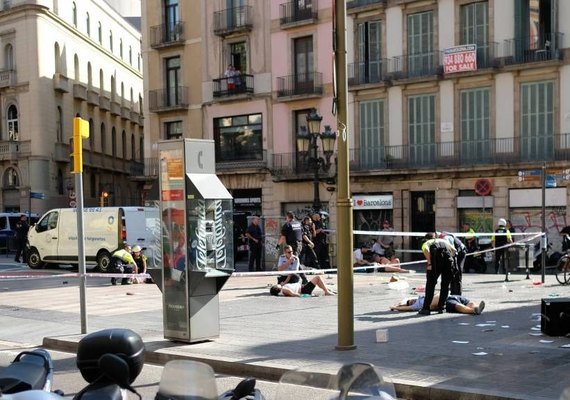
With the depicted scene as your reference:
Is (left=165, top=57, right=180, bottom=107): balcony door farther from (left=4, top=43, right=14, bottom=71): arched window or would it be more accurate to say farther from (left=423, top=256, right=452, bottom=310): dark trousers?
(left=423, top=256, right=452, bottom=310): dark trousers

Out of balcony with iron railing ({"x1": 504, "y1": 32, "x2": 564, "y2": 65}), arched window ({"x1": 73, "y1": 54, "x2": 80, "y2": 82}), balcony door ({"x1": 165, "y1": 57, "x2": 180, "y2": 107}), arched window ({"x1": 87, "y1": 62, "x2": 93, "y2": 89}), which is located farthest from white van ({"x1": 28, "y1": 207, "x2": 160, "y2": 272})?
arched window ({"x1": 87, "y1": 62, "x2": 93, "y2": 89})

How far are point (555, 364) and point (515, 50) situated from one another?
74.8ft

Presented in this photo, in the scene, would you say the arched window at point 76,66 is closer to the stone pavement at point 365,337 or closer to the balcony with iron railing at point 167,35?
the balcony with iron railing at point 167,35

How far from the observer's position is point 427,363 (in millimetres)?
7793

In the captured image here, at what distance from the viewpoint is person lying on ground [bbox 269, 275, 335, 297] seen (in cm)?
1520

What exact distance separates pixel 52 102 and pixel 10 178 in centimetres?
570

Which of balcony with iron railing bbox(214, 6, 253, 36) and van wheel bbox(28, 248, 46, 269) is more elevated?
balcony with iron railing bbox(214, 6, 253, 36)

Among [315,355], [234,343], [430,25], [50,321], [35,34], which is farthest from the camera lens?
[35,34]

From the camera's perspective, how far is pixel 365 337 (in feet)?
31.5

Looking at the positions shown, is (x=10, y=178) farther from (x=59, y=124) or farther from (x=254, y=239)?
(x=254, y=239)

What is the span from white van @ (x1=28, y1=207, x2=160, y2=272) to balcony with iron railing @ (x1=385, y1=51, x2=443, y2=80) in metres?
12.9

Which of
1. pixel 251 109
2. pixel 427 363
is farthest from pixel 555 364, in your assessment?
pixel 251 109

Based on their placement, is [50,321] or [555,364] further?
[50,321]

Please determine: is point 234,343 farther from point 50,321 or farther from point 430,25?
point 430,25
